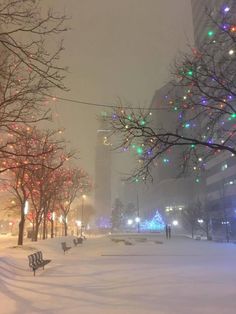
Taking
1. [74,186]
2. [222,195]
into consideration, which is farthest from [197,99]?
[222,195]

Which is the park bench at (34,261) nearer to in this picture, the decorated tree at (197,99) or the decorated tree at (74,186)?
the decorated tree at (197,99)

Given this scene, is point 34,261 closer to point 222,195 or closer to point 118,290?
point 118,290

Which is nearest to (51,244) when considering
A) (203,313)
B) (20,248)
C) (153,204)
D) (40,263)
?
(20,248)

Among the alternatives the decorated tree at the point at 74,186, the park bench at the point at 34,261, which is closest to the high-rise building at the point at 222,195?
the decorated tree at the point at 74,186

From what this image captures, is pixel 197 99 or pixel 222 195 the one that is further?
pixel 222 195

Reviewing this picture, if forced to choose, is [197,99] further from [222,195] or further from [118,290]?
[222,195]

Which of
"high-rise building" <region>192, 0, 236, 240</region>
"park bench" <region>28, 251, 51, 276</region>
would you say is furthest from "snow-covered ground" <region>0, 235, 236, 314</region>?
"high-rise building" <region>192, 0, 236, 240</region>

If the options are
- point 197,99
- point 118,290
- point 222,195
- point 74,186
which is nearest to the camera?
point 118,290

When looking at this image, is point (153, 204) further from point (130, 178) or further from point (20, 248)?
point (130, 178)

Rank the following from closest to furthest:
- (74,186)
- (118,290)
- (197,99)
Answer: (118,290) → (197,99) → (74,186)

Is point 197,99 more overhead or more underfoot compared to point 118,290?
more overhead

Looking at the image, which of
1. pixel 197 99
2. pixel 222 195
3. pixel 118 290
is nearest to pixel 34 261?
pixel 118 290

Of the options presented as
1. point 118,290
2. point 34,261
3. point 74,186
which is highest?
point 74,186

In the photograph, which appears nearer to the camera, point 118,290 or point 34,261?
point 118,290
